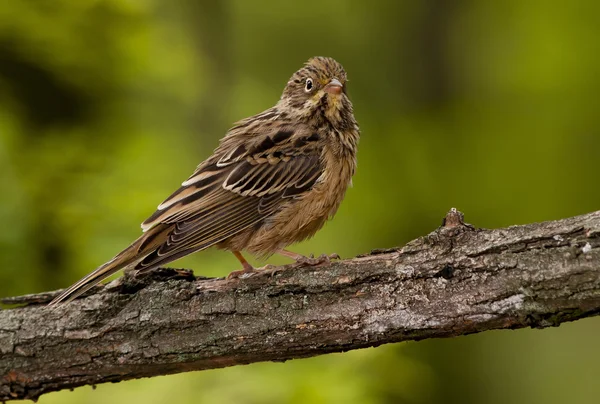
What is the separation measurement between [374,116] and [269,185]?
4330mm

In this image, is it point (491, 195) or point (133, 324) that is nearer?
point (133, 324)

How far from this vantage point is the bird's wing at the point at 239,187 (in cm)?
552

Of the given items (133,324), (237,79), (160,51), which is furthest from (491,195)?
(133,324)

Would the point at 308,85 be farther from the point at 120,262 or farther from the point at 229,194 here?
the point at 120,262

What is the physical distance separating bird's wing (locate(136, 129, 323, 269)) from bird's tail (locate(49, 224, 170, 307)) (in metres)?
0.07

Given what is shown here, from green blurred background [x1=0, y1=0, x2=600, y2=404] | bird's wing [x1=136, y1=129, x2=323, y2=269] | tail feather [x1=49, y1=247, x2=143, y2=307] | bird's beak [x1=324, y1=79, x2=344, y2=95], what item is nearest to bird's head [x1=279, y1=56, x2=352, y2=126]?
bird's beak [x1=324, y1=79, x2=344, y2=95]

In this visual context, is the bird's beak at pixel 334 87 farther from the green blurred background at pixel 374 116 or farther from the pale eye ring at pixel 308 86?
the green blurred background at pixel 374 116

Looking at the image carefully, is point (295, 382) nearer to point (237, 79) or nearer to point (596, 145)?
point (237, 79)

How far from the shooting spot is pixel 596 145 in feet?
32.0

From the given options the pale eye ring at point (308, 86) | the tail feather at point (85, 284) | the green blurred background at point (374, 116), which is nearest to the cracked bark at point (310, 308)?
the tail feather at point (85, 284)

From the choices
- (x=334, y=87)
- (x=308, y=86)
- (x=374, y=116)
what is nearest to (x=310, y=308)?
(x=334, y=87)

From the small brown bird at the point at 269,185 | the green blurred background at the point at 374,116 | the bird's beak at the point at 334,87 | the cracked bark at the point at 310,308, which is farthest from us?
the green blurred background at the point at 374,116

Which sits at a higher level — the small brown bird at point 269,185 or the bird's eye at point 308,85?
the bird's eye at point 308,85

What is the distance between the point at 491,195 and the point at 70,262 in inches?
216
